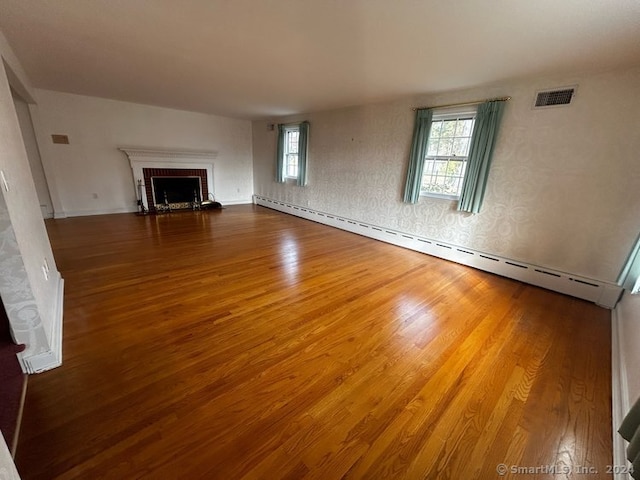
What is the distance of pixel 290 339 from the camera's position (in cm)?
192

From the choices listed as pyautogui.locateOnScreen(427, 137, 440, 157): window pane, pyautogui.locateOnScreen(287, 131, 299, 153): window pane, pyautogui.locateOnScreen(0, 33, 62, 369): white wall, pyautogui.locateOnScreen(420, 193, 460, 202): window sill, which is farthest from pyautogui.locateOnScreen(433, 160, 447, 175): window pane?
pyautogui.locateOnScreen(0, 33, 62, 369): white wall

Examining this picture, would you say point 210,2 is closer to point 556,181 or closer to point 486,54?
point 486,54

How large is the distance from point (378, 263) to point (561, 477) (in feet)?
8.24

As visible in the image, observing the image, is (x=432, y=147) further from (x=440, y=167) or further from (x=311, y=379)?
(x=311, y=379)

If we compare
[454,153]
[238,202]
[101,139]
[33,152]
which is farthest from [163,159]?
[454,153]

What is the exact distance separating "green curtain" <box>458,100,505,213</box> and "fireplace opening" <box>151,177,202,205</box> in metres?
6.13

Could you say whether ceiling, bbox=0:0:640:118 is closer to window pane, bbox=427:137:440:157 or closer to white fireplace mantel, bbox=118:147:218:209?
window pane, bbox=427:137:440:157

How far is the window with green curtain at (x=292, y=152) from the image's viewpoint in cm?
564

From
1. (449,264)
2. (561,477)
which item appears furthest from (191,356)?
(449,264)

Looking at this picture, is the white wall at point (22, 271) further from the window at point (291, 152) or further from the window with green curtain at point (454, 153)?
the window at point (291, 152)

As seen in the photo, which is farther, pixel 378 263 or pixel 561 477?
pixel 378 263

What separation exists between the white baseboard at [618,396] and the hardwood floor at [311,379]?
4cm

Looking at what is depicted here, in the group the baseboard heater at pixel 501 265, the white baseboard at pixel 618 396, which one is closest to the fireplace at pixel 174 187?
the baseboard heater at pixel 501 265

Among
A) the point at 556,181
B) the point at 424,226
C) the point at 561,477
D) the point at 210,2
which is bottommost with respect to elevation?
the point at 561,477
